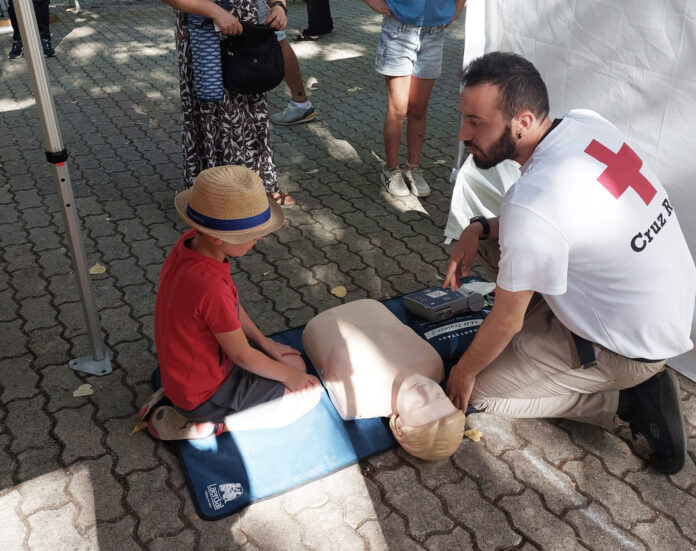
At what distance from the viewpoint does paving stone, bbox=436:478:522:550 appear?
7.80 ft

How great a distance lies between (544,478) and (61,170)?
225 cm

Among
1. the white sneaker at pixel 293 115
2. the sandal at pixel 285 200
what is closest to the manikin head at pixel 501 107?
the sandal at pixel 285 200

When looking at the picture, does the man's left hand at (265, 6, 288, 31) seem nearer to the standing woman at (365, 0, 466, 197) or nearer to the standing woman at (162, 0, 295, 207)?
the standing woman at (162, 0, 295, 207)

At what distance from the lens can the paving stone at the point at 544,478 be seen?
2533mm

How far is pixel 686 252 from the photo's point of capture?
8.24ft

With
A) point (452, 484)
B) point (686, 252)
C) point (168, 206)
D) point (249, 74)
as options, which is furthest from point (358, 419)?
point (168, 206)

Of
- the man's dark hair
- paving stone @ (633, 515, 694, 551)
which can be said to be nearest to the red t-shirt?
the man's dark hair

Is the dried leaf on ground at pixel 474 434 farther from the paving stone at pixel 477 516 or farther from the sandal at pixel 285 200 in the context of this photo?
the sandal at pixel 285 200

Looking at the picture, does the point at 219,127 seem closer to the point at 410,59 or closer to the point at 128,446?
the point at 410,59

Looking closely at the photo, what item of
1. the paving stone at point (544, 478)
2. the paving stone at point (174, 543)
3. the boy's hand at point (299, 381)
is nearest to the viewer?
the paving stone at point (174, 543)

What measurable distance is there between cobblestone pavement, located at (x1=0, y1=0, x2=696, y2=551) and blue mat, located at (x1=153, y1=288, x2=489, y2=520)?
0.16 feet

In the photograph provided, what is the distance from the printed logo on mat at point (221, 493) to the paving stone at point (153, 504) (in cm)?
12

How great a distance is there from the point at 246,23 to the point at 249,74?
0.27 metres

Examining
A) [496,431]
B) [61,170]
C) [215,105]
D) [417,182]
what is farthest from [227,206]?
[417,182]
